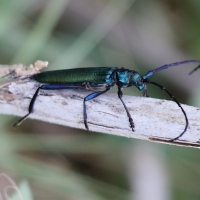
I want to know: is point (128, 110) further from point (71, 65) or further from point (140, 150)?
point (71, 65)

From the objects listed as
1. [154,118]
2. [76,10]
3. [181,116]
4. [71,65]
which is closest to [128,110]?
[154,118]

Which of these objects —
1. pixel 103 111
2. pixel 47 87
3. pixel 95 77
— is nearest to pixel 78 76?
pixel 95 77

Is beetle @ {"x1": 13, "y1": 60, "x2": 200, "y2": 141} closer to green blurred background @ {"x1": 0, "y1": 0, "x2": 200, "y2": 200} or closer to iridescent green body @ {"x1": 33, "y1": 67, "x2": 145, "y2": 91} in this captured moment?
iridescent green body @ {"x1": 33, "y1": 67, "x2": 145, "y2": 91}

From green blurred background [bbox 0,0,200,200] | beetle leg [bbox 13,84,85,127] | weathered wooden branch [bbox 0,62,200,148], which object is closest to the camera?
weathered wooden branch [bbox 0,62,200,148]

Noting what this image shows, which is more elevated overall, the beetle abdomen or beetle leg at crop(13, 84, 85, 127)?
the beetle abdomen

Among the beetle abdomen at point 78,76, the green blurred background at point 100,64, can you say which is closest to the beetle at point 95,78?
the beetle abdomen at point 78,76

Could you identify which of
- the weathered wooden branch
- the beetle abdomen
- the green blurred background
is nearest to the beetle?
the beetle abdomen

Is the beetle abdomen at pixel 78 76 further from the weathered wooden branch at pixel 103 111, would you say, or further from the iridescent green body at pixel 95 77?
the weathered wooden branch at pixel 103 111

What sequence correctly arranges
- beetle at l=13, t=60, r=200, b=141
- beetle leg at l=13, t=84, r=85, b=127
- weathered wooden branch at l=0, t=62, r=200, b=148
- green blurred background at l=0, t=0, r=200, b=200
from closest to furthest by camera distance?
weathered wooden branch at l=0, t=62, r=200, b=148, beetle leg at l=13, t=84, r=85, b=127, beetle at l=13, t=60, r=200, b=141, green blurred background at l=0, t=0, r=200, b=200
